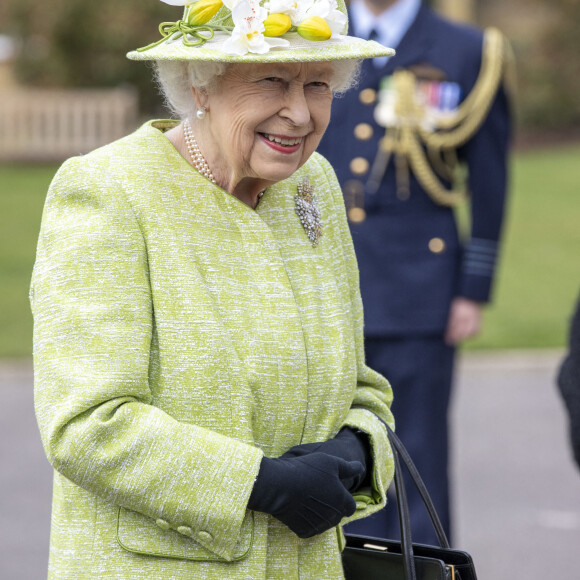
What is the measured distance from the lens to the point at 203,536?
1950 mm

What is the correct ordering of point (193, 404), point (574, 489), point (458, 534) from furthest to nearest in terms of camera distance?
point (574, 489) < point (458, 534) < point (193, 404)

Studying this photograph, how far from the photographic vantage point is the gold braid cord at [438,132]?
4.05m

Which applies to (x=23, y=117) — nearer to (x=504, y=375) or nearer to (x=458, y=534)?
(x=504, y=375)

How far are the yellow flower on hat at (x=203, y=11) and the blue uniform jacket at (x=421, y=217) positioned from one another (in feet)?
6.82

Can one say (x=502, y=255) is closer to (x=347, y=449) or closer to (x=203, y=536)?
(x=347, y=449)

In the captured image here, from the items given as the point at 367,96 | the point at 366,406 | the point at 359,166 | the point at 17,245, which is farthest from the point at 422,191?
the point at 17,245

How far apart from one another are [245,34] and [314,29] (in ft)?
0.40

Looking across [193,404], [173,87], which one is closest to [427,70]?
[173,87]

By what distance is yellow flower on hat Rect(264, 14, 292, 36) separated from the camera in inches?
76.6

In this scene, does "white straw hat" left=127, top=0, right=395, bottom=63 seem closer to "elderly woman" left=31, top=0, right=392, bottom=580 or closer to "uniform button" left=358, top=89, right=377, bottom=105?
"elderly woman" left=31, top=0, right=392, bottom=580

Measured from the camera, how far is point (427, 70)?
4145mm

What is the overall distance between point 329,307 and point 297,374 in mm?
163

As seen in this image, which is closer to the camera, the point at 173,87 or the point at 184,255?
the point at 184,255

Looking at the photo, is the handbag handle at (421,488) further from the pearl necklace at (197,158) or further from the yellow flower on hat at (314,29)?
the yellow flower on hat at (314,29)
